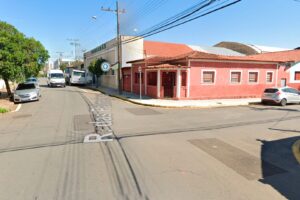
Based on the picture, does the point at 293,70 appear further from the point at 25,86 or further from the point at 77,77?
the point at 77,77

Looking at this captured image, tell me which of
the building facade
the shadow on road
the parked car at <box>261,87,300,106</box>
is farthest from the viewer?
the building facade

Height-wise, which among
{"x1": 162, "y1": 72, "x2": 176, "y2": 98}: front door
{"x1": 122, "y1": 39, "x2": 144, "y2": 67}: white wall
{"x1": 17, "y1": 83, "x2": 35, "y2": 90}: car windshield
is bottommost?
{"x1": 17, "y1": 83, "x2": 35, "y2": 90}: car windshield

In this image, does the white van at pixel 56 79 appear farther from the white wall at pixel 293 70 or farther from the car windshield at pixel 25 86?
the white wall at pixel 293 70

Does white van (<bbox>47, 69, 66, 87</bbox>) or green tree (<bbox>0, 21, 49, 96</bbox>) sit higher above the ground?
green tree (<bbox>0, 21, 49, 96</bbox>)

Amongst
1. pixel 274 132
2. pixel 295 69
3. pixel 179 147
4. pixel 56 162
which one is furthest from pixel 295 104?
pixel 56 162

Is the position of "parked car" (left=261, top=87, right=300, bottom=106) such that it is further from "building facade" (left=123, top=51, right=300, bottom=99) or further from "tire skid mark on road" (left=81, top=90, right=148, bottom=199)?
"tire skid mark on road" (left=81, top=90, right=148, bottom=199)

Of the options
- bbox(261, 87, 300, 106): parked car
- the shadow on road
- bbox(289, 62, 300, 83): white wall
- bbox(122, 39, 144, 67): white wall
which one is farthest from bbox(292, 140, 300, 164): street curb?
bbox(122, 39, 144, 67): white wall

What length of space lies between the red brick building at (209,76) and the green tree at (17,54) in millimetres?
8334

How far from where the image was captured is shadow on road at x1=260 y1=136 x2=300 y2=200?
4086 mm

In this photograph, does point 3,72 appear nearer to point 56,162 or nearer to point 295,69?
point 56,162

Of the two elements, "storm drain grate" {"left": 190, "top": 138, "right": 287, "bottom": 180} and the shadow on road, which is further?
"storm drain grate" {"left": 190, "top": 138, "right": 287, "bottom": 180}

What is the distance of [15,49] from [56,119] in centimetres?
806

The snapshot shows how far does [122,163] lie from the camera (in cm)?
525

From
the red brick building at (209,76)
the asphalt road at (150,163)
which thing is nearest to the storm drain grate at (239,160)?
the asphalt road at (150,163)
